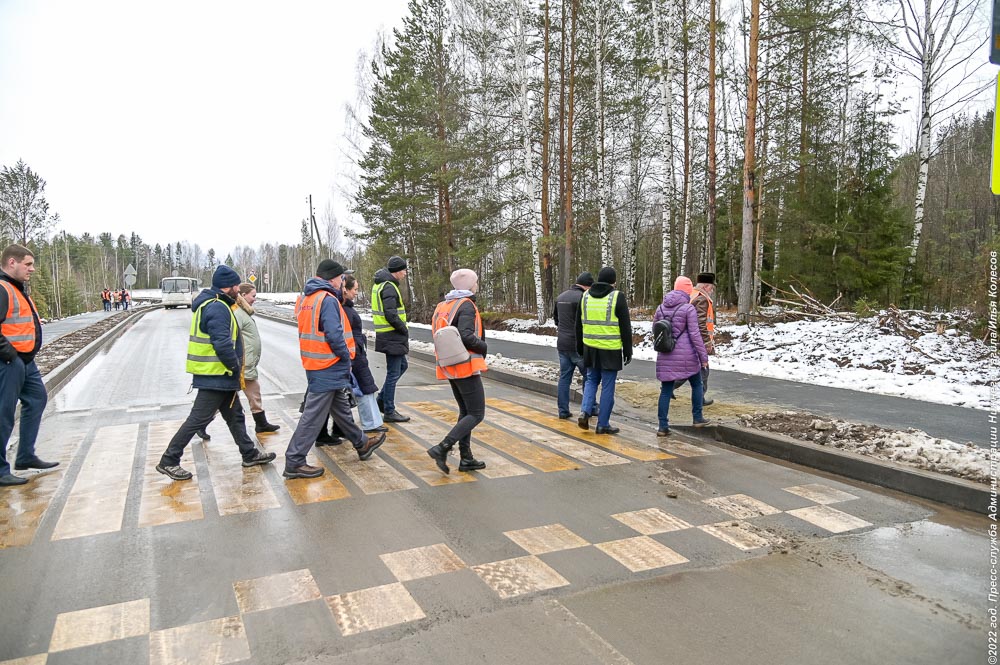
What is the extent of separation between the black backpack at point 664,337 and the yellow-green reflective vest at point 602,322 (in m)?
0.43

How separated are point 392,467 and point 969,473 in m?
4.97

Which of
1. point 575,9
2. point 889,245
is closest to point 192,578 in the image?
point 889,245

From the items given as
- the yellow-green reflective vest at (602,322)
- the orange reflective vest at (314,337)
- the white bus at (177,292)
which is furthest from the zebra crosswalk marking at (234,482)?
the white bus at (177,292)

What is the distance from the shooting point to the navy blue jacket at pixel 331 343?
224 inches

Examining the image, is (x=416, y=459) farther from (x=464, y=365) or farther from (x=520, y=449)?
(x=464, y=365)

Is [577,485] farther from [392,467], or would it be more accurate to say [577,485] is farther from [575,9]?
[575,9]

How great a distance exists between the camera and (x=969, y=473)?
5.25 m

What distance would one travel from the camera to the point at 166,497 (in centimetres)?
518

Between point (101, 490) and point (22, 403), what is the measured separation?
1397mm

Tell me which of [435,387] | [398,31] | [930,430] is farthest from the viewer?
[398,31]

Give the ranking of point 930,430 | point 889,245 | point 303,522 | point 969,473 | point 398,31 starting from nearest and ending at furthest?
point 303,522 < point 969,473 < point 930,430 < point 889,245 < point 398,31

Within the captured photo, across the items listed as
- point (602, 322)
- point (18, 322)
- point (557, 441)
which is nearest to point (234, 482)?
point (18, 322)

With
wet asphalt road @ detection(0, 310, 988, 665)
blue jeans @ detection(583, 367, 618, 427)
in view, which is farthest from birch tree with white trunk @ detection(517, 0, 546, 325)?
wet asphalt road @ detection(0, 310, 988, 665)

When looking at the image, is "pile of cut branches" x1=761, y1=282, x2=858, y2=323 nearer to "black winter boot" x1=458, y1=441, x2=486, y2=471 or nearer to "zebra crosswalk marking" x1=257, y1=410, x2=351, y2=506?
"black winter boot" x1=458, y1=441, x2=486, y2=471
